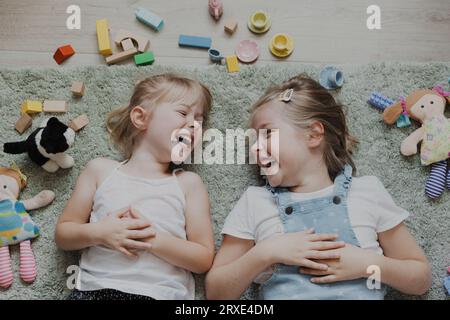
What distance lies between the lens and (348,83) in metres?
1.42

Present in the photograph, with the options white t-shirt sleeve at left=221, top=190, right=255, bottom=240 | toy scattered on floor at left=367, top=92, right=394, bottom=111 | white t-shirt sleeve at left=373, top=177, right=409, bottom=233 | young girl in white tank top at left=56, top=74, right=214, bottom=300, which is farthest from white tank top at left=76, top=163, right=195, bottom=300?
toy scattered on floor at left=367, top=92, right=394, bottom=111

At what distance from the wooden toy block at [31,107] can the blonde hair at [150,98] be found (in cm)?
18

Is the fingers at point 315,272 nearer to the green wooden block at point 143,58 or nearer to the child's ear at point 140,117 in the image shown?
the child's ear at point 140,117

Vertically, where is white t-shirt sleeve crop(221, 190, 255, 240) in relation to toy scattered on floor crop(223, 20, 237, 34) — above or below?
below

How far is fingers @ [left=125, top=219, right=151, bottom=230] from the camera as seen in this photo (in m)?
1.17

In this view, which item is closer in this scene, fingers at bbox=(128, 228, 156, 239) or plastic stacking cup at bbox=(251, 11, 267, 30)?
fingers at bbox=(128, 228, 156, 239)

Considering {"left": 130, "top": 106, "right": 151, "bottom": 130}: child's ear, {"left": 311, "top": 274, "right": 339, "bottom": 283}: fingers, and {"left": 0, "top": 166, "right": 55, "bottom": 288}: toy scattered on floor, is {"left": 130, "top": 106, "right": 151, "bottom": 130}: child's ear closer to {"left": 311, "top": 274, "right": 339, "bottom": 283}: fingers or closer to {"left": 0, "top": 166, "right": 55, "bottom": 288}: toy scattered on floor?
{"left": 0, "top": 166, "right": 55, "bottom": 288}: toy scattered on floor

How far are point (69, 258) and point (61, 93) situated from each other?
0.43 m

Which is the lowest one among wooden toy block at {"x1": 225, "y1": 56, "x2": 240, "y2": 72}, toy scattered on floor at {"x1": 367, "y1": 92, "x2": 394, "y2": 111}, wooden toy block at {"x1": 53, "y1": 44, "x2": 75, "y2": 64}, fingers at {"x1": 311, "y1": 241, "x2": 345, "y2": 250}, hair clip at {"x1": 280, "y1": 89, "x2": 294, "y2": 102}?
fingers at {"x1": 311, "y1": 241, "x2": 345, "y2": 250}

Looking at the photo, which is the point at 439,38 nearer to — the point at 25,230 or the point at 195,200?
the point at 195,200

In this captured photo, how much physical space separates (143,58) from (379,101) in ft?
2.05

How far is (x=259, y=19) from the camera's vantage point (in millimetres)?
1494
